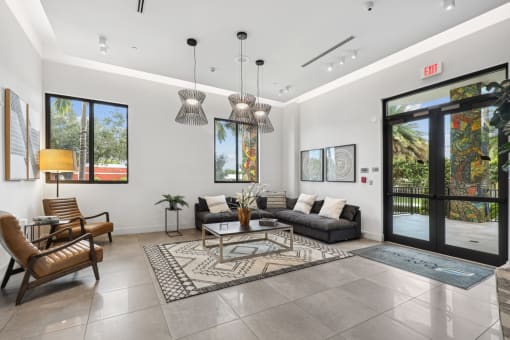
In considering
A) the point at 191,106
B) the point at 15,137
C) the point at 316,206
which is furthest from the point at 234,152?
the point at 15,137

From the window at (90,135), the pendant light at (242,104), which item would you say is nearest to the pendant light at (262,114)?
the pendant light at (242,104)

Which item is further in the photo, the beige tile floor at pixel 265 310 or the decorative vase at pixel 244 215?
the decorative vase at pixel 244 215

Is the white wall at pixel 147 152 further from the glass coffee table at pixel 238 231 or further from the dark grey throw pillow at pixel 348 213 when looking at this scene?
the dark grey throw pillow at pixel 348 213

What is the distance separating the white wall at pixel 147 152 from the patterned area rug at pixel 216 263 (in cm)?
143

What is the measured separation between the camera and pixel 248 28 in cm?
361

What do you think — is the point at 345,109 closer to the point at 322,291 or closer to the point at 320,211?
the point at 320,211

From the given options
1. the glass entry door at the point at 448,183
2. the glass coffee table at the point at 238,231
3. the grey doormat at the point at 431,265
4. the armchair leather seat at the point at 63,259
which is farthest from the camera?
the glass coffee table at the point at 238,231

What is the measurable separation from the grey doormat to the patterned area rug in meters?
0.58

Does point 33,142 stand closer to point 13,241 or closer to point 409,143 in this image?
point 13,241

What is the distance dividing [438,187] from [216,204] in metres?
4.33

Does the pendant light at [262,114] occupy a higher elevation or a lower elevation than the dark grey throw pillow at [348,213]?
higher

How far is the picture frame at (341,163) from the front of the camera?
17.8 ft

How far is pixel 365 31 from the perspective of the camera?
3684mm

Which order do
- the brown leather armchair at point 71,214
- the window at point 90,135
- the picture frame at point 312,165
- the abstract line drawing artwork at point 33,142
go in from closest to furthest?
the abstract line drawing artwork at point 33,142 < the brown leather armchair at point 71,214 < the window at point 90,135 < the picture frame at point 312,165
